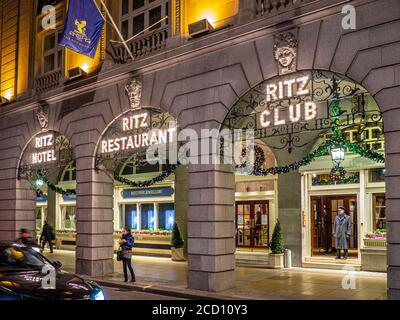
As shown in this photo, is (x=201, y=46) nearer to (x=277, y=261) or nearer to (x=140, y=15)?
(x=140, y=15)

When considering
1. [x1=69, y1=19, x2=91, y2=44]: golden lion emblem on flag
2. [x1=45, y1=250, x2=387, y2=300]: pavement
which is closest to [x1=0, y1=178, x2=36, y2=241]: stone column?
[x1=45, y1=250, x2=387, y2=300]: pavement

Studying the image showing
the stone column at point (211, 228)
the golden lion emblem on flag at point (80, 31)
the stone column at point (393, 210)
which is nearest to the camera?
the stone column at point (393, 210)

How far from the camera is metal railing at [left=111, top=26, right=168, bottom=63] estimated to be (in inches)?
633

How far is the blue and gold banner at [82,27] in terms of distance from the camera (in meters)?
15.4

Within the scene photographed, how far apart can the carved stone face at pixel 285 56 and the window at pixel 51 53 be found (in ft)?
38.8

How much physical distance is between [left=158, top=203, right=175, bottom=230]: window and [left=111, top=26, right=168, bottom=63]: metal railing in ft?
25.0

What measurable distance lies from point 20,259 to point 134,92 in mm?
8305

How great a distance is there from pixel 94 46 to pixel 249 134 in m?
6.22

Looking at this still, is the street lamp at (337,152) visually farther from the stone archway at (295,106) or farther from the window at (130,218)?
the window at (130,218)

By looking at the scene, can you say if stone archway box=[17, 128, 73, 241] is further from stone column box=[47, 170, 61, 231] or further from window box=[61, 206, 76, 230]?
stone column box=[47, 170, 61, 231]

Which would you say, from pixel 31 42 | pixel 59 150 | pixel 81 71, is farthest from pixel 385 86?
pixel 31 42

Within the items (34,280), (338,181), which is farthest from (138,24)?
(34,280)

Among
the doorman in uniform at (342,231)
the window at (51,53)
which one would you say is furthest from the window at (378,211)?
the window at (51,53)
